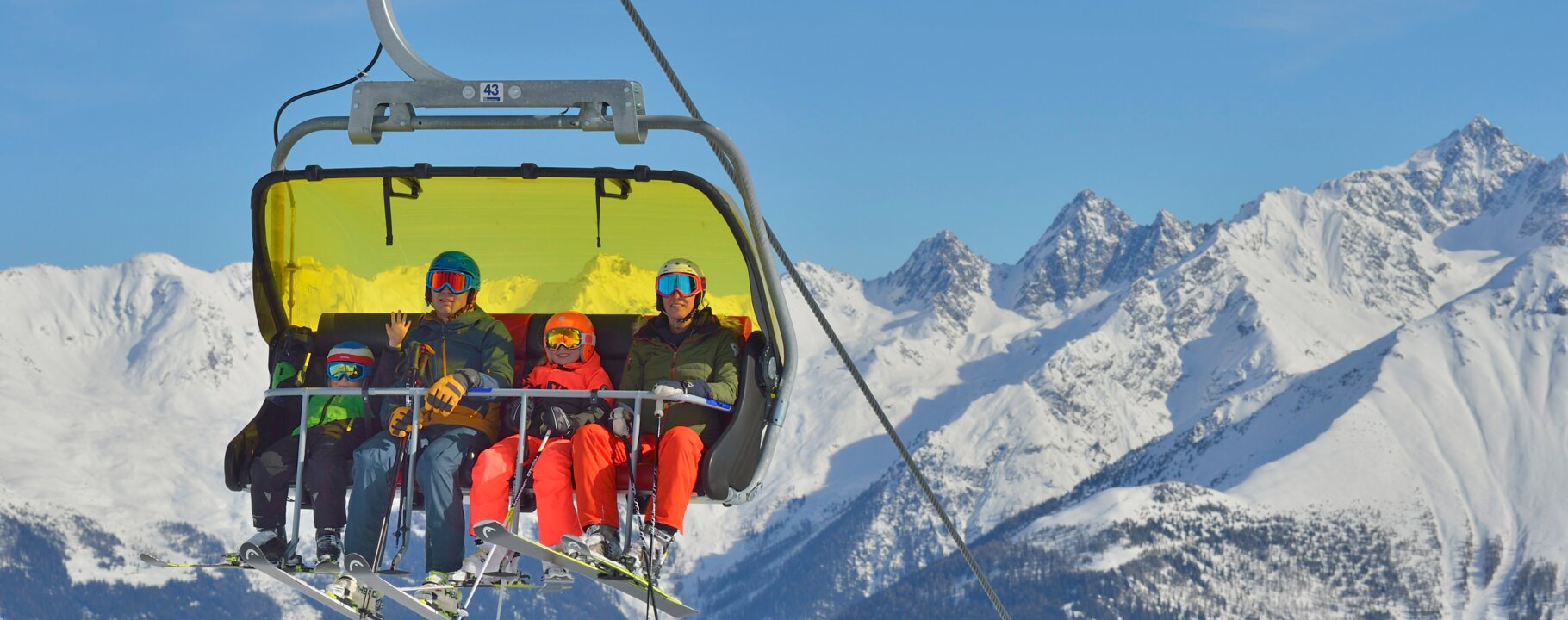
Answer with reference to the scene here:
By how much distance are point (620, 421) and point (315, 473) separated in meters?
1.74

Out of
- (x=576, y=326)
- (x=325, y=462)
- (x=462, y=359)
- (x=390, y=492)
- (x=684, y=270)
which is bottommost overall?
(x=390, y=492)

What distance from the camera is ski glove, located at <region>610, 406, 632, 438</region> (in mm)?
11484

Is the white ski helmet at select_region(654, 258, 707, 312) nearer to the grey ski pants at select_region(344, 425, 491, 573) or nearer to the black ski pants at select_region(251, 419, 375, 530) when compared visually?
the grey ski pants at select_region(344, 425, 491, 573)

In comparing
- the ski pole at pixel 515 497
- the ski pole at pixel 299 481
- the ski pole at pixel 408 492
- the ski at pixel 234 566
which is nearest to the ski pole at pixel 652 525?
the ski pole at pixel 515 497

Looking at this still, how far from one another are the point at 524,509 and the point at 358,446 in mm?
997

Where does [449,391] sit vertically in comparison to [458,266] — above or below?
below

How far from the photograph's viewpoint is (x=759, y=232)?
11234 millimetres

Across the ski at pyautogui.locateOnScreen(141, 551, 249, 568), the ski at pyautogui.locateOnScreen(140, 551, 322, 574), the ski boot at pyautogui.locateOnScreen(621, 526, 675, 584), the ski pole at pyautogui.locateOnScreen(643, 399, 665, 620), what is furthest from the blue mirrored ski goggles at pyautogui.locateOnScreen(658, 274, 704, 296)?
the ski at pyautogui.locateOnScreen(141, 551, 249, 568)

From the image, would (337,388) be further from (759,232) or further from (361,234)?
(759,232)

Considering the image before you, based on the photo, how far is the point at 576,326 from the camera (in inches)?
479

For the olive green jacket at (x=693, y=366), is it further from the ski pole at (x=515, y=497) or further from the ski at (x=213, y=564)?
the ski at (x=213, y=564)

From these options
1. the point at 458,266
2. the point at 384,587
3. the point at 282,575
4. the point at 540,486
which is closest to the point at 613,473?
the point at 540,486

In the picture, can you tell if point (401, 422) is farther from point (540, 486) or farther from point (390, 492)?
point (540, 486)

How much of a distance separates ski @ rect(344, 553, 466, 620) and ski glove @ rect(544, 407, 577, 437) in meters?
1.20
